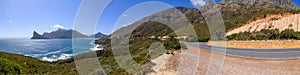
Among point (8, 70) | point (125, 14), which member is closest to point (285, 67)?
point (125, 14)

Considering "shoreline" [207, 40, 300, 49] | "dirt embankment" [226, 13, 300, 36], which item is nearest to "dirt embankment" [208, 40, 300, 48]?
"shoreline" [207, 40, 300, 49]

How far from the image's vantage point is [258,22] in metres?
43.9

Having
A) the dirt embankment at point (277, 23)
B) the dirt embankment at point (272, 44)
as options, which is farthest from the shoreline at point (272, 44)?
the dirt embankment at point (277, 23)

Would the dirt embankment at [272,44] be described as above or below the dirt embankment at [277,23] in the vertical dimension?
below

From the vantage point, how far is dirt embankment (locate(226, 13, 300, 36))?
34834 millimetres

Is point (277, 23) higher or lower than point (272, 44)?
higher

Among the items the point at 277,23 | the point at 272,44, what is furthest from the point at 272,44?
the point at 277,23

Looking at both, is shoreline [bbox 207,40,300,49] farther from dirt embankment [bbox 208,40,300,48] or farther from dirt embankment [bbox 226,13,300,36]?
dirt embankment [bbox 226,13,300,36]

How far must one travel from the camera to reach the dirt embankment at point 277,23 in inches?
1371

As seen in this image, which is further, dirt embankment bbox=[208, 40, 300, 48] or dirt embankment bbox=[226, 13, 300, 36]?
dirt embankment bbox=[226, 13, 300, 36]

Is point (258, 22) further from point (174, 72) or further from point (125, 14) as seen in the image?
point (125, 14)

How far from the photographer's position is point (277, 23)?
1519 inches

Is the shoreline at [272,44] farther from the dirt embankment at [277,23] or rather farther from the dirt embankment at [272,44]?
the dirt embankment at [277,23]

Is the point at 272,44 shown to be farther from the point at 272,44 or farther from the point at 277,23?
the point at 277,23
